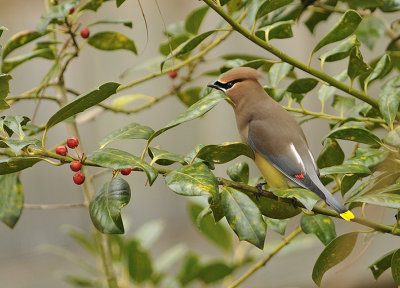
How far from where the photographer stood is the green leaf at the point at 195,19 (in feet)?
7.86

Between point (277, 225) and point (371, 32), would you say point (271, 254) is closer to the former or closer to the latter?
point (277, 225)

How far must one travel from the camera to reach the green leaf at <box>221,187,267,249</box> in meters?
1.37

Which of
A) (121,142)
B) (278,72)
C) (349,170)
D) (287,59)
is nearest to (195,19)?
(278,72)

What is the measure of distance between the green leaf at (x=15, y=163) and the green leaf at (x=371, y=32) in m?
1.24

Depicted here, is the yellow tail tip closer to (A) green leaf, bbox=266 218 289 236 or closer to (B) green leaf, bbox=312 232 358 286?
(B) green leaf, bbox=312 232 358 286

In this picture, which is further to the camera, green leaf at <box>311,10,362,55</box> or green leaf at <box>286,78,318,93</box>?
green leaf at <box>286,78,318,93</box>

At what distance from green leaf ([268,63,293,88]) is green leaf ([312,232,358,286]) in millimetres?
547

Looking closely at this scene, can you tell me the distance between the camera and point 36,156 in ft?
4.42

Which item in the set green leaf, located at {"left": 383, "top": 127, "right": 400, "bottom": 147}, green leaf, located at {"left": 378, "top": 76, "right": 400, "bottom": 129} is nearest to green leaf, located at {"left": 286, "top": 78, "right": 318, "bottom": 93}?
green leaf, located at {"left": 378, "top": 76, "right": 400, "bottom": 129}

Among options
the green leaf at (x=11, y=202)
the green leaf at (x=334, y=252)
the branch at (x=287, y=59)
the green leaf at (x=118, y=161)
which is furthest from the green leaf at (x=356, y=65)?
Result: the green leaf at (x=11, y=202)

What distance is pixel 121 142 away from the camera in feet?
17.2

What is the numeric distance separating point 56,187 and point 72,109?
4.04 m

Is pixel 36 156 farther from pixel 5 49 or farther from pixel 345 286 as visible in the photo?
pixel 5 49

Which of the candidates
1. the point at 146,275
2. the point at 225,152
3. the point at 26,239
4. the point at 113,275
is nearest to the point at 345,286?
the point at 225,152
